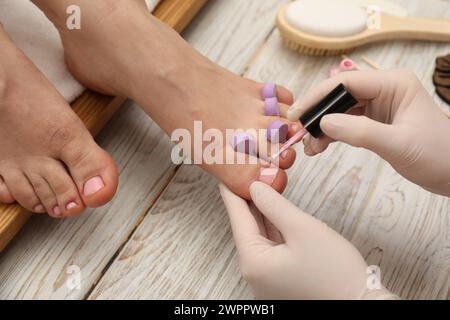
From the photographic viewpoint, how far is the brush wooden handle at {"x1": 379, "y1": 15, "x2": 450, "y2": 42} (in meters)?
0.84

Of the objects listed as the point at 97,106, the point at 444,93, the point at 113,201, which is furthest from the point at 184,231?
the point at 444,93

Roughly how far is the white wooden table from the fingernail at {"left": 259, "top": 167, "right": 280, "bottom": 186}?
92 mm

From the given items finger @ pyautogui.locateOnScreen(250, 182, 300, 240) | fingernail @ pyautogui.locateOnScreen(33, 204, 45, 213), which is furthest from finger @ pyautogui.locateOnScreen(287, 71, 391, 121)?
fingernail @ pyautogui.locateOnScreen(33, 204, 45, 213)

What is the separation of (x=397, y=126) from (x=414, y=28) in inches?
13.7

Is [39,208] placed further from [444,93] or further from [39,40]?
[444,93]

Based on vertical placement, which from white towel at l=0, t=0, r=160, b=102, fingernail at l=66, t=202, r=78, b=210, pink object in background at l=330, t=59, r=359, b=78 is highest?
white towel at l=0, t=0, r=160, b=102

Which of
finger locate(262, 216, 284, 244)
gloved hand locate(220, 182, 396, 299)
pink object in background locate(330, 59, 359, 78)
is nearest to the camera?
gloved hand locate(220, 182, 396, 299)

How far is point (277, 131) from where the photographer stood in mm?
633

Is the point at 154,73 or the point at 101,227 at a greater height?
the point at 154,73

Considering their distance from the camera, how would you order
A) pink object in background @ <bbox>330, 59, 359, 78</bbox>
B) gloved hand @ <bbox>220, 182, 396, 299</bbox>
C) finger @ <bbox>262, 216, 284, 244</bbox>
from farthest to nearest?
1. pink object in background @ <bbox>330, 59, 359, 78</bbox>
2. finger @ <bbox>262, 216, 284, 244</bbox>
3. gloved hand @ <bbox>220, 182, 396, 299</bbox>

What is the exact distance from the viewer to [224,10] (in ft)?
2.94

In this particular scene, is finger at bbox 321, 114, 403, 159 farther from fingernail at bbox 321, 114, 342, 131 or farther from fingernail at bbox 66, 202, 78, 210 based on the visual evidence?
fingernail at bbox 66, 202, 78, 210

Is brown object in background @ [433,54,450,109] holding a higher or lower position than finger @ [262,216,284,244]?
higher

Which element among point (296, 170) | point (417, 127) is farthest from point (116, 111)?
point (417, 127)
